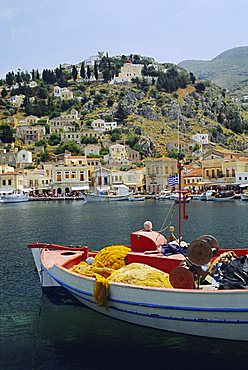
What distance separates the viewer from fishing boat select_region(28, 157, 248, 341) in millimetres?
12266

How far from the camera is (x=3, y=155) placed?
133m

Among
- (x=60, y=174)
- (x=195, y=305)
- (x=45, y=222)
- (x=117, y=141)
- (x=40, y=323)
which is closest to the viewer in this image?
(x=195, y=305)

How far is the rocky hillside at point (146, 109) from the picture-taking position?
155125 millimetres

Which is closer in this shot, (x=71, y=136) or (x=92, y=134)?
(x=71, y=136)

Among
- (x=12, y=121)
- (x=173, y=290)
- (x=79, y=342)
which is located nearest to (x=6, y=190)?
(x=12, y=121)

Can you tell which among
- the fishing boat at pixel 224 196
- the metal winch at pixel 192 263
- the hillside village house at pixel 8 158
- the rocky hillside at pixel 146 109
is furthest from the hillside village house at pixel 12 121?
the metal winch at pixel 192 263

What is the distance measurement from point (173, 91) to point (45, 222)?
149 meters

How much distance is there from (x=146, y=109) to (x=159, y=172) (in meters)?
61.7

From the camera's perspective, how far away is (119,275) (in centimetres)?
1412

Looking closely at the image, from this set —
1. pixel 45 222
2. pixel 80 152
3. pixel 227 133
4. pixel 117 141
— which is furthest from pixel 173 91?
pixel 45 222

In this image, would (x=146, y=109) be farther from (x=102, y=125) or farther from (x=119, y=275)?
(x=119, y=275)

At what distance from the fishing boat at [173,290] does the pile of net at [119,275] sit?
0.03 metres

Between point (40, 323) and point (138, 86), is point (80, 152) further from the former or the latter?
point (40, 323)

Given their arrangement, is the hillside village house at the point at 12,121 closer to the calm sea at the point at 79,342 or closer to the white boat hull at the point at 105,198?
the white boat hull at the point at 105,198
